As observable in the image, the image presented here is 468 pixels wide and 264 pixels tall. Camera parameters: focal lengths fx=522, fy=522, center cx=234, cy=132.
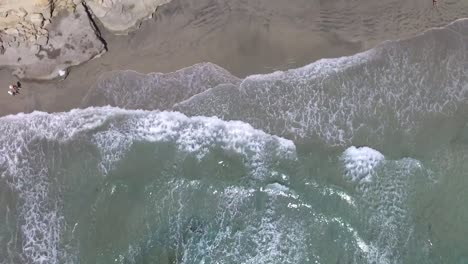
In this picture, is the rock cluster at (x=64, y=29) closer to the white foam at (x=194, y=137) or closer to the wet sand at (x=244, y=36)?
the wet sand at (x=244, y=36)

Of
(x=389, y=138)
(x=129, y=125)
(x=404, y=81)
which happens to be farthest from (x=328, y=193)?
(x=129, y=125)

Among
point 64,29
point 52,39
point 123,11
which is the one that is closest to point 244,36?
point 123,11

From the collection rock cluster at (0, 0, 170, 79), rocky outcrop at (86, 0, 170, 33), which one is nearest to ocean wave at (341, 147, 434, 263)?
rocky outcrop at (86, 0, 170, 33)

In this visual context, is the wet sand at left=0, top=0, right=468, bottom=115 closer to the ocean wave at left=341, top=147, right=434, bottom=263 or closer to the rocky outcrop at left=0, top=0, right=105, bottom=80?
the rocky outcrop at left=0, top=0, right=105, bottom=80

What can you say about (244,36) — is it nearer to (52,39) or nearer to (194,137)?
(194,137)

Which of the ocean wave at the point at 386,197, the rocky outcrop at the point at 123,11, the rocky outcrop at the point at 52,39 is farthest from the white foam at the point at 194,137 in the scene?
the rocky outcrop at the point at 123,11

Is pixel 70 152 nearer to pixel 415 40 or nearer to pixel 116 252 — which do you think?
pixel 116 252
